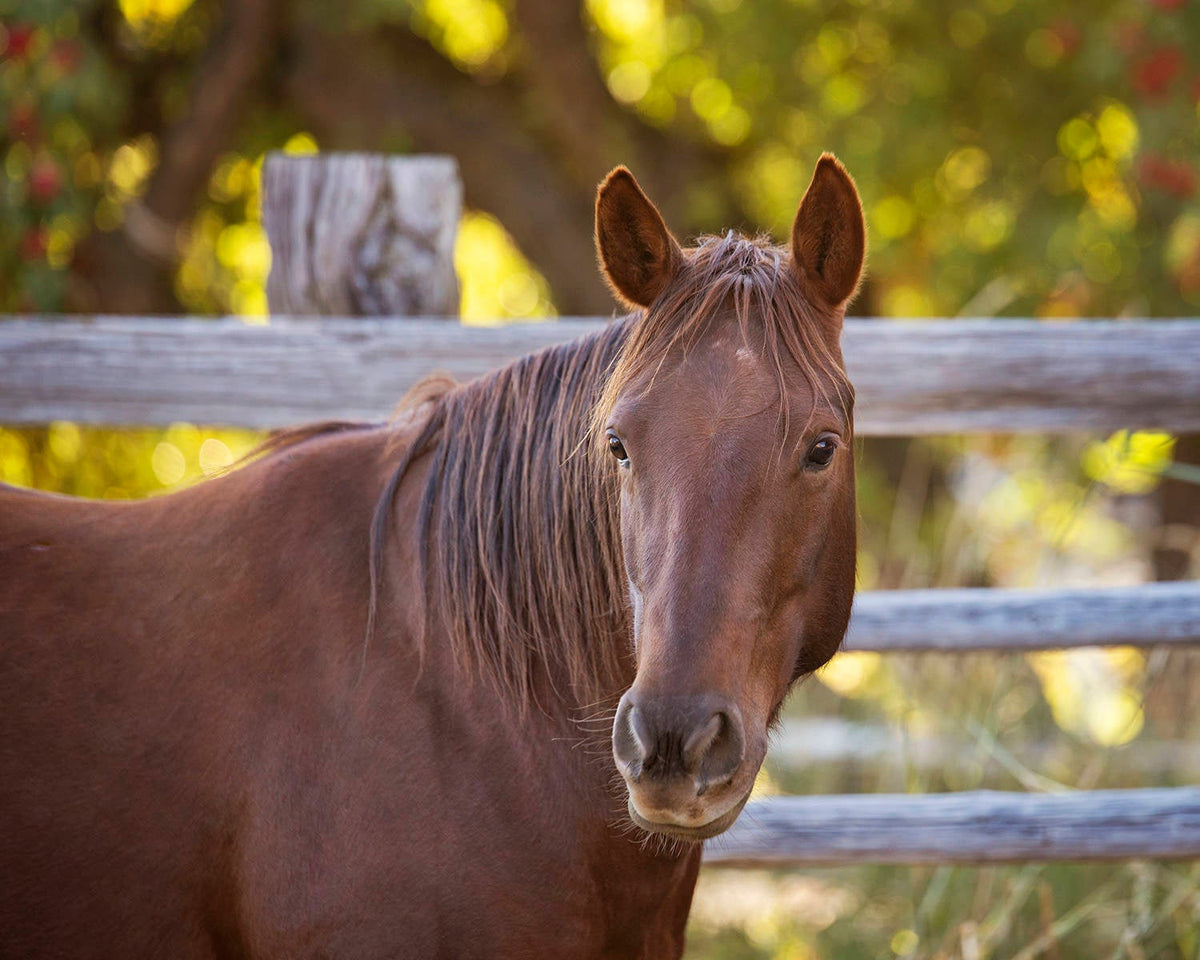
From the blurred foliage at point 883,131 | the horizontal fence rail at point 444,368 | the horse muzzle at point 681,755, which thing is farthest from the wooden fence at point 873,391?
the blurred foliage at point 883,131

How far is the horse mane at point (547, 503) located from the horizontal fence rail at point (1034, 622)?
42.6 inches

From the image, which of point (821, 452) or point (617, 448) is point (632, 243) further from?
point (821, 452)

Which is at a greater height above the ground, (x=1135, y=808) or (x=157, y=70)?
(x=157, y=70)

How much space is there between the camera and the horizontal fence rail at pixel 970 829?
2689 millimetres

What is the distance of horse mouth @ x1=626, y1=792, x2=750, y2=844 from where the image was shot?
1489 millimetres

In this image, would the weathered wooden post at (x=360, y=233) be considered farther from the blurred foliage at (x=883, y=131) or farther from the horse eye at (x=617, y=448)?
the blurred foliage at (x=883, y=131)

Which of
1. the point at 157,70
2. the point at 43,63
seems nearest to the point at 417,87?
the point at 157,70

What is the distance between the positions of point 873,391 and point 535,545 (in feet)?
4.07

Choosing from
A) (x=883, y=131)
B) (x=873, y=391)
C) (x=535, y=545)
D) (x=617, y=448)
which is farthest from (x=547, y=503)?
(x=883, y=131)

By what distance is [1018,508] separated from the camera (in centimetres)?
529

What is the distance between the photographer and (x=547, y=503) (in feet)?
6.32

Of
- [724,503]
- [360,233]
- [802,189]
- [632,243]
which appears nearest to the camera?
[724,503]

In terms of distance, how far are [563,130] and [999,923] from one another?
5049 mm

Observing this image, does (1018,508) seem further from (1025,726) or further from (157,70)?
(157,70)
